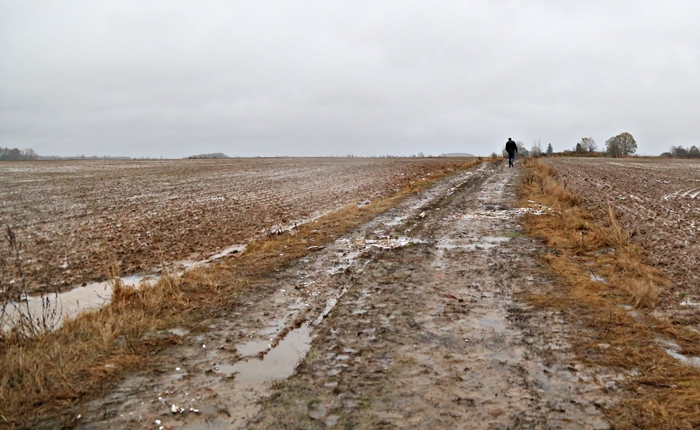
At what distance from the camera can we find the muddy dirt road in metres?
3.72

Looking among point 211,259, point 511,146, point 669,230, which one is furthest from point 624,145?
point 211,259

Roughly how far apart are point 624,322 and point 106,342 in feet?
19.3

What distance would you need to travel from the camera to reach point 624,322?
5379 mm

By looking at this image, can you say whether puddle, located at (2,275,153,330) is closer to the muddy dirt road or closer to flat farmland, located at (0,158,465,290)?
flat farmland, located at (0,158,465,290)

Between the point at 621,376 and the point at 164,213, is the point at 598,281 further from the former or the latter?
the point at 164,213

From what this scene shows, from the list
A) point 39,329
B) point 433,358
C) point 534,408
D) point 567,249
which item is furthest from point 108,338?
Answer: point 567,249

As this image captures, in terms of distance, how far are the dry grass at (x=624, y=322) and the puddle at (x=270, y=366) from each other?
2857 millimetres

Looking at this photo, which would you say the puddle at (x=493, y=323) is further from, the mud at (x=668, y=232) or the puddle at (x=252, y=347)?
the puddle at (x=252, y=347)

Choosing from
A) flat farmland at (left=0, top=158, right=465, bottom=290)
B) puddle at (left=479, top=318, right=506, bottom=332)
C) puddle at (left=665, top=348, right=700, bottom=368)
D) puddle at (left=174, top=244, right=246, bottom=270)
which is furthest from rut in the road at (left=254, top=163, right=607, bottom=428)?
flat farmland at (left=0, top=158, right=465, bottom=290)

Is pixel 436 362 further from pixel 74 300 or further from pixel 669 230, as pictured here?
pixel 669 230

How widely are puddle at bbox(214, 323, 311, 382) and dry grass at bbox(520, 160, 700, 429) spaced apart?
112 inches

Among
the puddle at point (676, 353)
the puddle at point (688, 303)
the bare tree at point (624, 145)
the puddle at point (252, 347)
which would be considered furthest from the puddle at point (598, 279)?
the bare tree at point (624, 145)

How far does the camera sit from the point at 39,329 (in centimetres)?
541

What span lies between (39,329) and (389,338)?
4.10m
